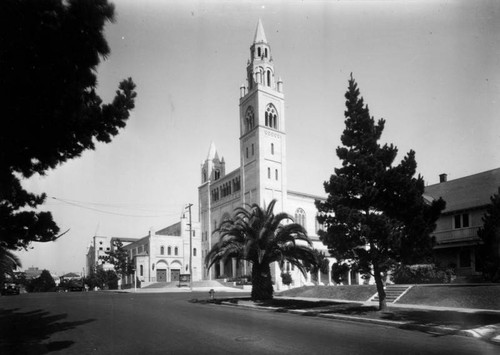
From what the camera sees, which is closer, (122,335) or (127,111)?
(127,111)

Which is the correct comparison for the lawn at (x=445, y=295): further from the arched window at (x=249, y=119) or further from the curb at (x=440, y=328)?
the arched window at (x=249, y=119)

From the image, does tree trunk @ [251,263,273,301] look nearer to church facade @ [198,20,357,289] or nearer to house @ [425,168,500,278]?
house @ [425,168,500,278]

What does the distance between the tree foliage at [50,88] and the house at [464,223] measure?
2804 centimetres

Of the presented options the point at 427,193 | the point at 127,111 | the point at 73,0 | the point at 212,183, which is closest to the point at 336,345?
the point at 127,111

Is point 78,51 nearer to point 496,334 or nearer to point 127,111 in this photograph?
point 127,111

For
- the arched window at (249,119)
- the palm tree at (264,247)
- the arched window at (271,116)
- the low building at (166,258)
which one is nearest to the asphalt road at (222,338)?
the palm tree at (264,247)

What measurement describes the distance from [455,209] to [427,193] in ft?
21.2

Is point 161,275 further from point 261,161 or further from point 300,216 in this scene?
point 261,161

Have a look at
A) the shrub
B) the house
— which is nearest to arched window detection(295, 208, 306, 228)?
the house

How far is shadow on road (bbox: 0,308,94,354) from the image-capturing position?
994cm

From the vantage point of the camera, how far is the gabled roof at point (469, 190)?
110 feet

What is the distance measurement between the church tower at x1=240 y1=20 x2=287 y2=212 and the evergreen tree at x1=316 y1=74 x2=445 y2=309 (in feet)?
127

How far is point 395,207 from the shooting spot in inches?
662

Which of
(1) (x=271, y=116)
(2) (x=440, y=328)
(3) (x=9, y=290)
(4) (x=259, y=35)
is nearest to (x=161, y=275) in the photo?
(3) (x=9, y=290)
